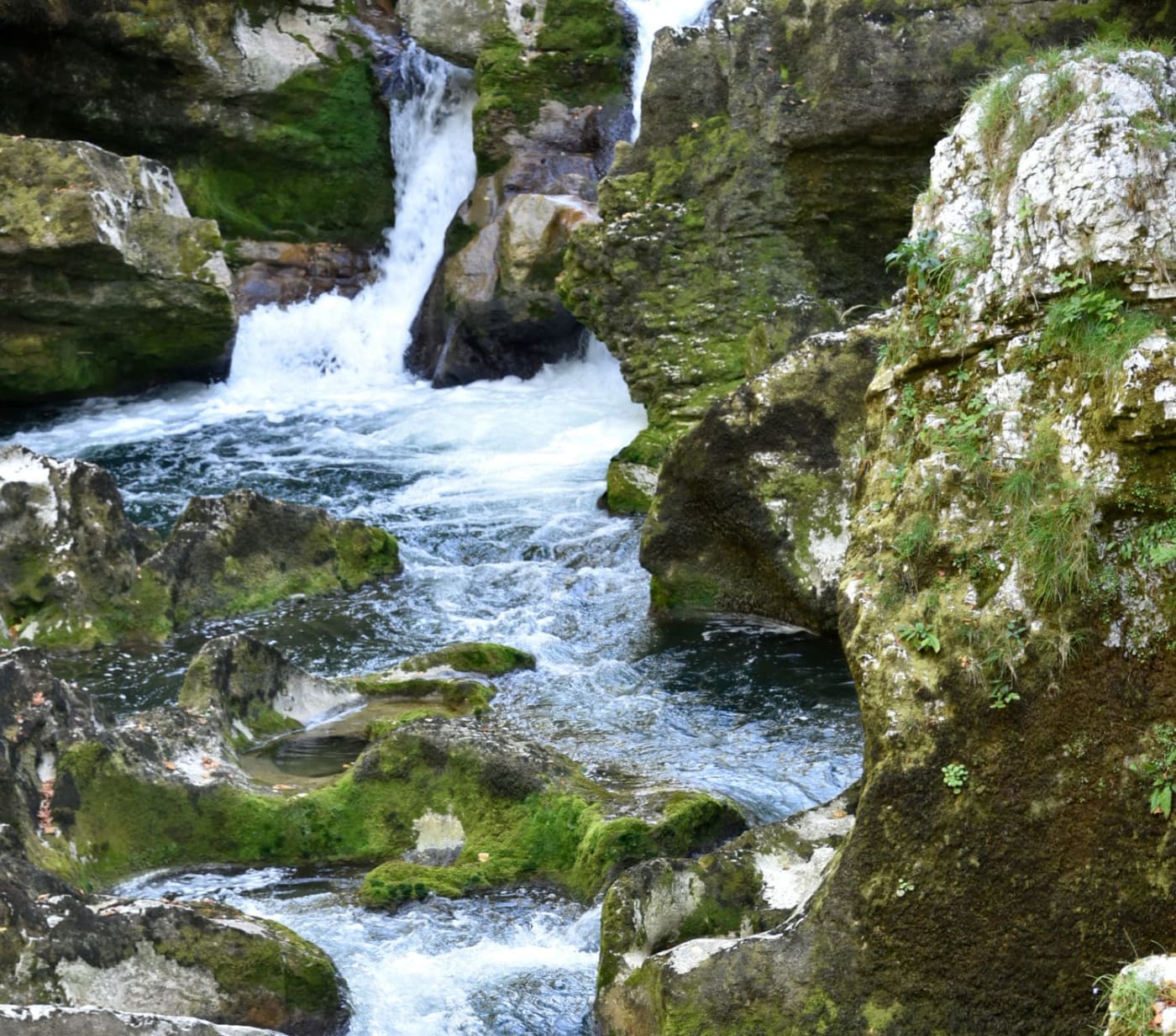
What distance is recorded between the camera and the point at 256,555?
11.4 m

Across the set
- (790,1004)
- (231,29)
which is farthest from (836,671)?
(231,29)

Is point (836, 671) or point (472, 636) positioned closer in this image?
point (836, 671)

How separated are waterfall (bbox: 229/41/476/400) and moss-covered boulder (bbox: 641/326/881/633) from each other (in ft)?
32.5

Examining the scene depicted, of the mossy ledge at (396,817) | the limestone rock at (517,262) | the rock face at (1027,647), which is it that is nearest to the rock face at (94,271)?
the limestone rock at (517,262)

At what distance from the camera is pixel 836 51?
12047mm

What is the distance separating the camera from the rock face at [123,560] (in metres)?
10.5

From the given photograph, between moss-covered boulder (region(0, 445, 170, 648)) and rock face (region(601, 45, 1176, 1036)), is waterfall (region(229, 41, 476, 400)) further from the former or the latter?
rock face (region(601, 45, 1176, 1036))

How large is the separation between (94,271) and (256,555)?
6.41 m

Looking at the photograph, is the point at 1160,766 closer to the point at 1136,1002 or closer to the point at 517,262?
the point at 1136,1002

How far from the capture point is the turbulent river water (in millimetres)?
6184

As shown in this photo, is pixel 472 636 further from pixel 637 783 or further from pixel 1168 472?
pixel 1168 472

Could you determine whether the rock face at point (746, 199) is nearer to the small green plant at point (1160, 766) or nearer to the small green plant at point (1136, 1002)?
the small green plant at point (1160, 766)

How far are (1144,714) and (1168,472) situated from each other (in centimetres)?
72

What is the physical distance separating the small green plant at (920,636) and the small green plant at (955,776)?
36cm
